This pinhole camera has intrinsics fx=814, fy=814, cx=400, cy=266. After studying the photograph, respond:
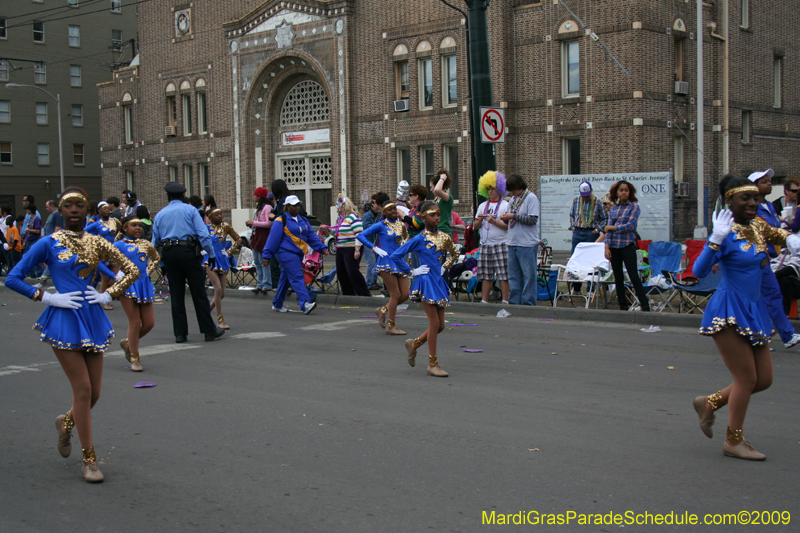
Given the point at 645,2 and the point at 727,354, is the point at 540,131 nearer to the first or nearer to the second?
the point at 645,2

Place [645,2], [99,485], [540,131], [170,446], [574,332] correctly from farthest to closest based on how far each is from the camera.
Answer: [540,131]
[645,2]
[574,332]
[170,446]
[99,485]

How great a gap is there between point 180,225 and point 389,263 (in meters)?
2.69

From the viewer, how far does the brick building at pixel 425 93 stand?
28484 mm

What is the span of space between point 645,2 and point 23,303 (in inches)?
859

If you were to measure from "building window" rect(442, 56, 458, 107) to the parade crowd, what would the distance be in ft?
56.7

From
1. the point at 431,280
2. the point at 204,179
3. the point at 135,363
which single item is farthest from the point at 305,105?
the point at 431,280

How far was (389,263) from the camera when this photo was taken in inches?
414

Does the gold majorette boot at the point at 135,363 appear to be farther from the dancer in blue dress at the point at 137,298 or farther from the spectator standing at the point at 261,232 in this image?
the spectator standing at the point at 261,232

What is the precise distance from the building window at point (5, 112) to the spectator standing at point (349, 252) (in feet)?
177

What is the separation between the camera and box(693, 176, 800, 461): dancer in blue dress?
512cm

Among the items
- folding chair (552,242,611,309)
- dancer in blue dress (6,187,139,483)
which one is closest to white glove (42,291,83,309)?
dancer in blue dress (6,187,139,483)

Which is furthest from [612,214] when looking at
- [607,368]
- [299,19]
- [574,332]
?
[299,19]

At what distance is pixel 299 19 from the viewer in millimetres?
35938

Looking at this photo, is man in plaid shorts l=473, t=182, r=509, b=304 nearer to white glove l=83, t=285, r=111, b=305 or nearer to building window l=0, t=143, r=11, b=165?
white glove l=83, t=285, r=111, b=305
